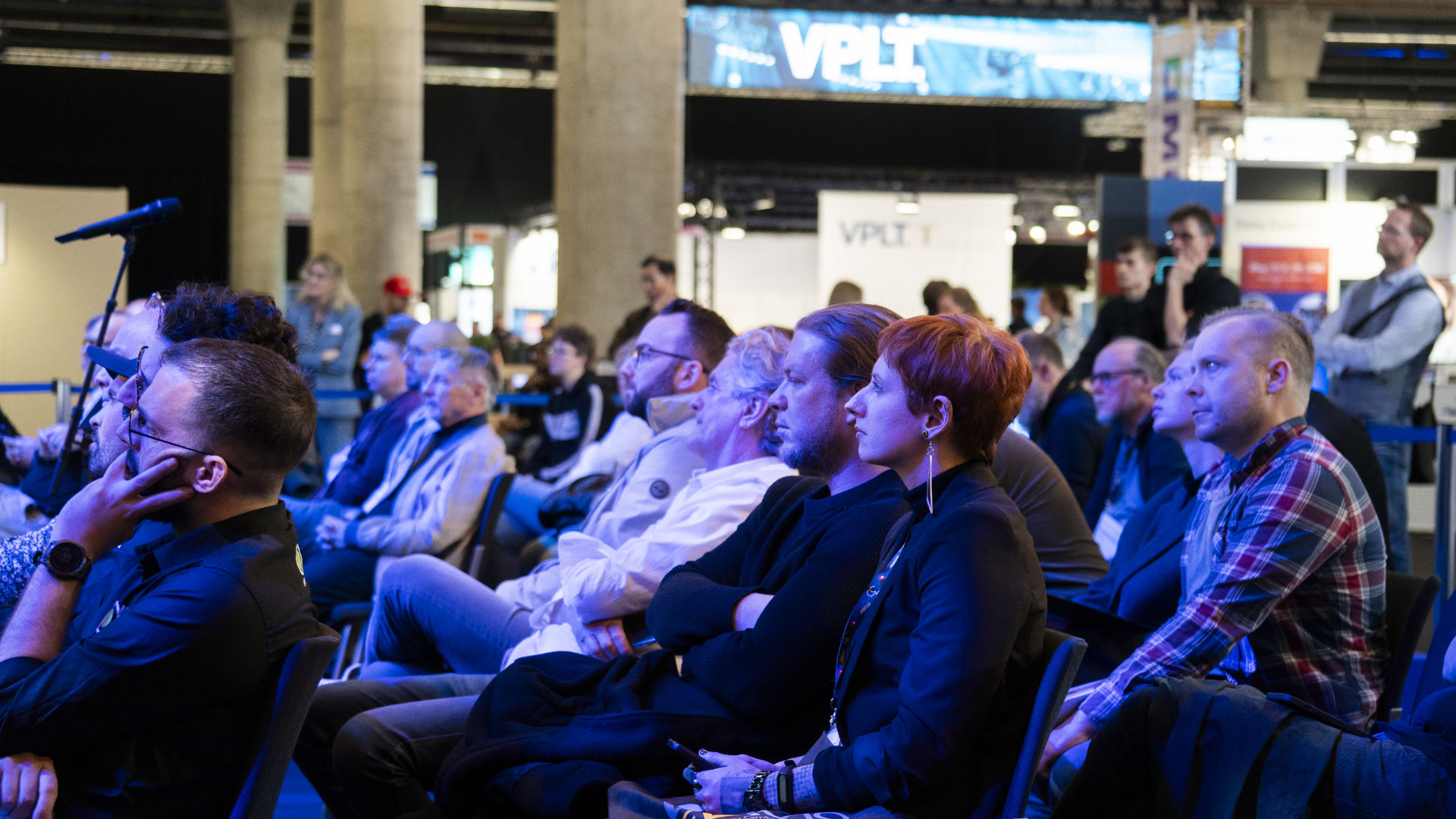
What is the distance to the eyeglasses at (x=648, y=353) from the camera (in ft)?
11.8

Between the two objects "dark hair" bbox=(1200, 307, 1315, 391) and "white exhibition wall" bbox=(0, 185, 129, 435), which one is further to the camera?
"white exhibition wall" bbox=(0, 185, 129, 435)

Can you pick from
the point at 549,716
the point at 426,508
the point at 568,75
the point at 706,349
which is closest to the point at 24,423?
the point at 568,75

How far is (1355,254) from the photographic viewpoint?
32.5 ft

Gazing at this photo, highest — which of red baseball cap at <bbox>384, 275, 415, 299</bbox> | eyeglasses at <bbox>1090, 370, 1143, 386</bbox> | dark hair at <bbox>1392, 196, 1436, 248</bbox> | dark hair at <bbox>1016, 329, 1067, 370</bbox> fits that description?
dark hair at <bbox>1392, 196, 1436, 248</bbox>

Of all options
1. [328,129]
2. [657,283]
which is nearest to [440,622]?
[657,283]

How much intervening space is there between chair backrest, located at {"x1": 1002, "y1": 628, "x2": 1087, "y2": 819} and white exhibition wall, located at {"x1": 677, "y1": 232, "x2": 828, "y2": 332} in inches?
706

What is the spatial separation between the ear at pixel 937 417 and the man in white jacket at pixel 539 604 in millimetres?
878

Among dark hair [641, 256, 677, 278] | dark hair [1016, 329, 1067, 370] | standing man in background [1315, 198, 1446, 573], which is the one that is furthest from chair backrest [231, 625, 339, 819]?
dark hair [641, 256, 677, 278]

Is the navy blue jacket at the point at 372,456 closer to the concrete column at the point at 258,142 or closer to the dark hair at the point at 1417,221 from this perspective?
the dark hair at the point at 1417,221

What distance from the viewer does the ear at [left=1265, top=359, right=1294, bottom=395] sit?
8.65ft

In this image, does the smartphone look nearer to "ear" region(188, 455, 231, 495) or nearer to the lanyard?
the lanyard

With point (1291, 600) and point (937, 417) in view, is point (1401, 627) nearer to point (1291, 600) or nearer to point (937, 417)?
point (1291, 600)

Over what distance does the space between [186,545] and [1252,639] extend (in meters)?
1.81

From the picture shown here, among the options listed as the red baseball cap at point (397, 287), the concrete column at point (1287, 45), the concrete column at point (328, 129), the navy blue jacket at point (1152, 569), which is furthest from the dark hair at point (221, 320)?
the concrete column at point (1287, 45)
